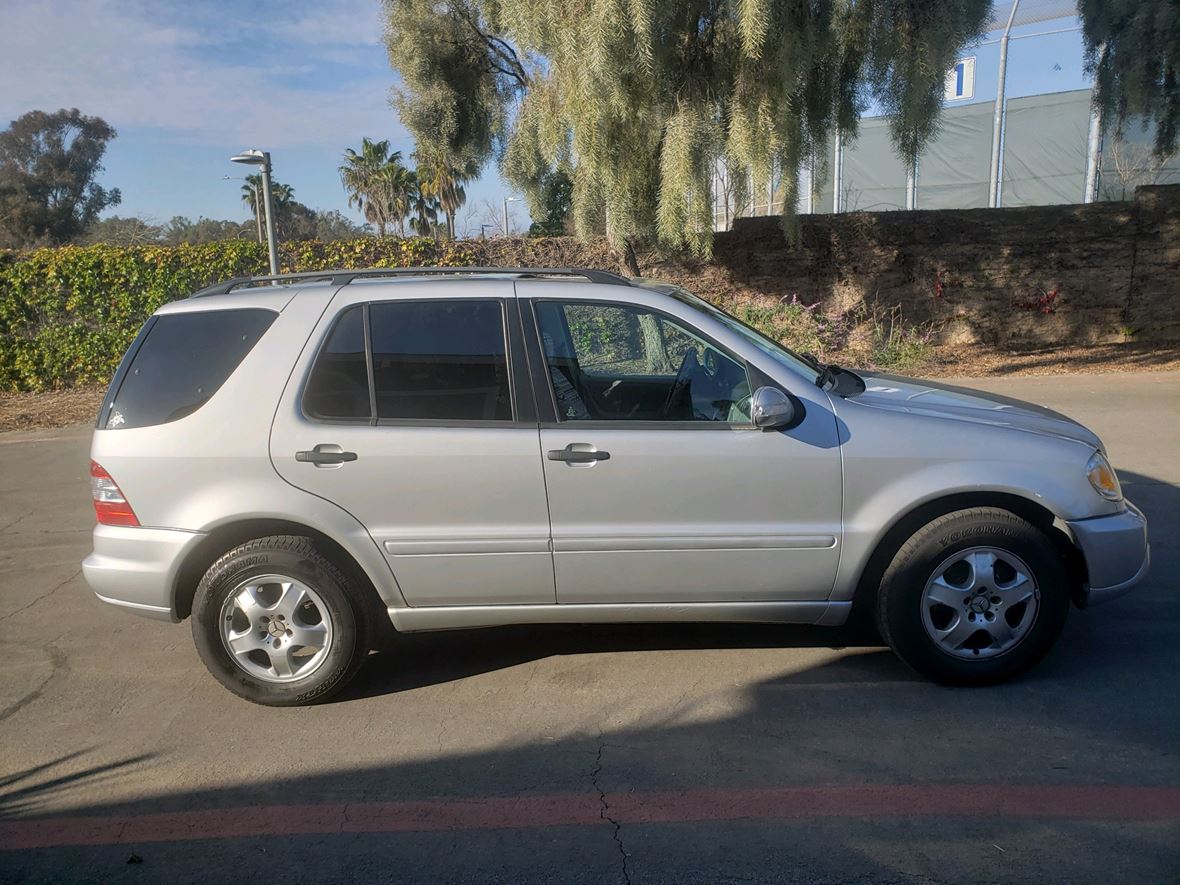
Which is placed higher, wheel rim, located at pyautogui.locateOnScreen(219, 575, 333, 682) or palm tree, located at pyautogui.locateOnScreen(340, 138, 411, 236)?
palm tree, located at pyautogui.locateOnScreen(340, 138, 411, 236)

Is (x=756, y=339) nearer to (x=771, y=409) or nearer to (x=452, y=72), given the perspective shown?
(x=771, y=409)

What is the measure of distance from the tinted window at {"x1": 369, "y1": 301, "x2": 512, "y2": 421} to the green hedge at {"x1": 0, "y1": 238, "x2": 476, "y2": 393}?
9.52m

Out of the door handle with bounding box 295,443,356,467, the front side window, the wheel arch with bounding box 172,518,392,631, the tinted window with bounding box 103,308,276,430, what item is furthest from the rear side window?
the wheel arch with bounding box 172,518,392,631

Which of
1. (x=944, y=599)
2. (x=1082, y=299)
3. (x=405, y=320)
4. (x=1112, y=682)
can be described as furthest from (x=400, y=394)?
(x=1082, y=299)

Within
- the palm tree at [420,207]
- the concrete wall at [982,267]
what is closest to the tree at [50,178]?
the palm tree at [420,207]

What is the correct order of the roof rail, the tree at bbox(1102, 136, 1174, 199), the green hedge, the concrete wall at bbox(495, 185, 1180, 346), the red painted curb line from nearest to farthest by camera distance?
1. the red painted curb line
2. the roof rail
3. the green hedge
4. the concrete wall at bbox(495, 185, 1180, 346)
5. the tree at bbox(1102, 136, 1174, 199)

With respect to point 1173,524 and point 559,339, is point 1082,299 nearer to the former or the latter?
point 1173,524

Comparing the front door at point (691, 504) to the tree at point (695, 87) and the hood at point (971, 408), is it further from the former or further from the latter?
the tree at point (695, 87)

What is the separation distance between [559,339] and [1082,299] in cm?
1316

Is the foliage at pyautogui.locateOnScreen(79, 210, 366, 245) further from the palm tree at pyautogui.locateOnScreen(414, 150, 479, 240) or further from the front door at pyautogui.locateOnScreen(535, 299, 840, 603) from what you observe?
the front door at pyautogui.locateOnScreen(535, 299, 840, 603)

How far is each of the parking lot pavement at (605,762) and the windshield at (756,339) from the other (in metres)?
1.39

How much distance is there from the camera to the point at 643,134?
12234 mm

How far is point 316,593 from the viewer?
14.0 feet

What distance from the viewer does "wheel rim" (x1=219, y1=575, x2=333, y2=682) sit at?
14.1 feet
